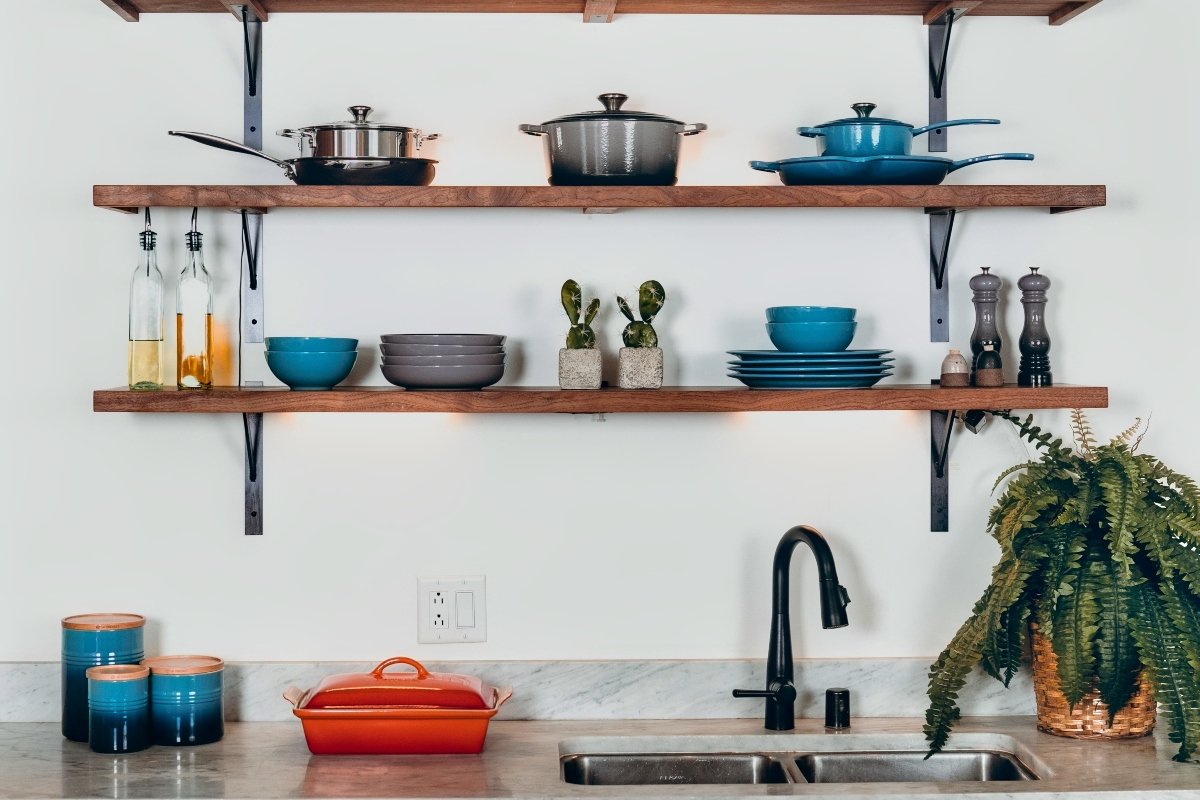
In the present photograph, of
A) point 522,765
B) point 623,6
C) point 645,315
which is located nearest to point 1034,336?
point 645,315

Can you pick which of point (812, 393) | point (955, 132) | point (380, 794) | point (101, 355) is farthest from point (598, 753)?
point (955, 132)

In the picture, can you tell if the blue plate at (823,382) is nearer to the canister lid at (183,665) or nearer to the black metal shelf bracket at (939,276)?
the black metal shelf bracket at (939,276)

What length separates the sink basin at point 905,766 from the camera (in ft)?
6.95

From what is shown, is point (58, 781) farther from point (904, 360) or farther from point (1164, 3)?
point (1164, 3)

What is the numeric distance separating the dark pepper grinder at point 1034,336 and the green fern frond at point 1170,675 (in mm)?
463

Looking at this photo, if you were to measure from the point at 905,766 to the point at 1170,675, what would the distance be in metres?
0.47

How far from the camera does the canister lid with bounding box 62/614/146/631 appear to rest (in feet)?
6.97

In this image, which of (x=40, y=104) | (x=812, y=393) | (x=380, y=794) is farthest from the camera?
(x=40, y=104)

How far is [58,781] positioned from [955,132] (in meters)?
1.88

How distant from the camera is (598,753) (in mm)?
2137

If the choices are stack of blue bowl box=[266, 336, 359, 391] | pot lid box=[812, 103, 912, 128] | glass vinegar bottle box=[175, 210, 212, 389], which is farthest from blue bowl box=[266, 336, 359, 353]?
pot lid box=[812, 103, 912, 128]

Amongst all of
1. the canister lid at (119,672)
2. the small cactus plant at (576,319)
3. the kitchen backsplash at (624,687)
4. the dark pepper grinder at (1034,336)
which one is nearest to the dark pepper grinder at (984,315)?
the dark pepper grinder at (1034,336)

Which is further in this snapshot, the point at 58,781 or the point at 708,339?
the point at 708,339

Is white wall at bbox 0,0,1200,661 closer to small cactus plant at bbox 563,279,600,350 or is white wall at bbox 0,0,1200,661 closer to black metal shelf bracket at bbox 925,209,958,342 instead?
black metal shelf bracket at bbox 925,209,958,342
